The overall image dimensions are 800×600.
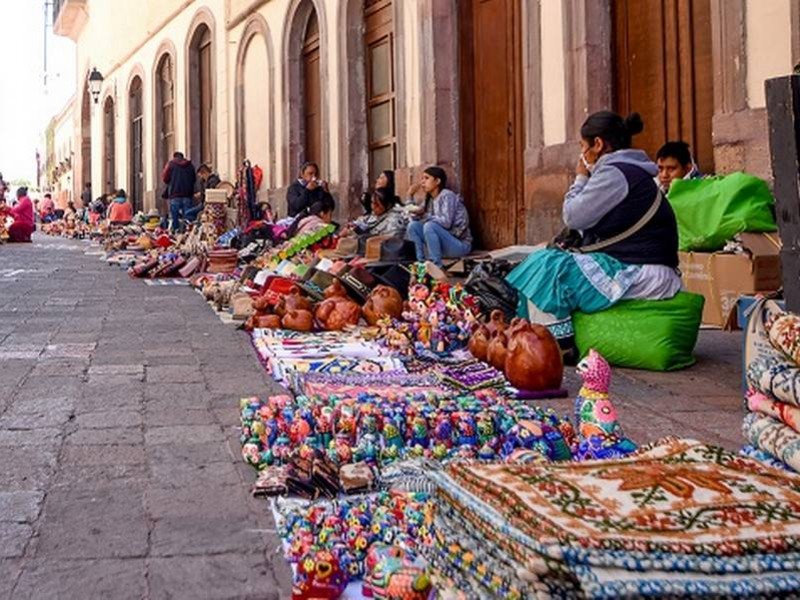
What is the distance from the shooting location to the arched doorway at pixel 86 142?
112 ft

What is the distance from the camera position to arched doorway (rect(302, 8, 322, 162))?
14.7 metres

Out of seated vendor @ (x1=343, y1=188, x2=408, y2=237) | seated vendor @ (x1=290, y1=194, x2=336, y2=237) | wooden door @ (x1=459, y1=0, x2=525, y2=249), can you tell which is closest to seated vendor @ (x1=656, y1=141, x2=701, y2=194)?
wooden door @ (x1=459, y1=0, x2=525, y2=249)

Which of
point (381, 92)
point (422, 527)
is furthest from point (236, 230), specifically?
point (422, 527)

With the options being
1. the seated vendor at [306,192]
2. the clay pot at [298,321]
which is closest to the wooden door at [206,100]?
the seated vendor at [306,192]

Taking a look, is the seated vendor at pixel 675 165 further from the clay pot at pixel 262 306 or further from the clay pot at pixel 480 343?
the clay pot at pixel 262 306

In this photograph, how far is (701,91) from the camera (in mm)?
7266

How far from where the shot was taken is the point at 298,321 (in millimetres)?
6238

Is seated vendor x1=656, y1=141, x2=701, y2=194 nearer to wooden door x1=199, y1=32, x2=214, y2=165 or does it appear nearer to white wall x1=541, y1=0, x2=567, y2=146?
white wall x1=541, y1=0, x2=567, y2=146

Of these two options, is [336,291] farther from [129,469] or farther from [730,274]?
[129,469]

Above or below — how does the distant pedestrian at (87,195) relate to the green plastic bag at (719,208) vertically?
above

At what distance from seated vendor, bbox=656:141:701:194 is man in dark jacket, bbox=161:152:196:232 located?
12.5 meters

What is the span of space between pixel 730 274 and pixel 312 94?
10.2m

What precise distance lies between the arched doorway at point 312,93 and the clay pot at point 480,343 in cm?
1005

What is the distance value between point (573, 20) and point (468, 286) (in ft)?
11.1
